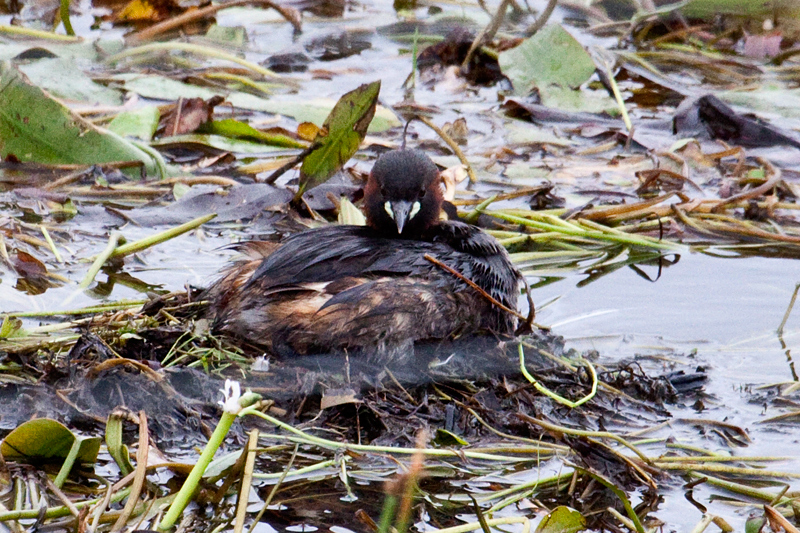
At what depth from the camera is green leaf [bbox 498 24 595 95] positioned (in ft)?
22.3

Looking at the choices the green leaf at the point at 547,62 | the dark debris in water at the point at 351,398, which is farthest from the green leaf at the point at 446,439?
the green leaf at the point at 547,62

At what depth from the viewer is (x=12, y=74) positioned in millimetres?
4980

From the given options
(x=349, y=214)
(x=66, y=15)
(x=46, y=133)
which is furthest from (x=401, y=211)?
(x=66, y=15)

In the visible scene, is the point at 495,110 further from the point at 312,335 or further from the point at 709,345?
the point at 312,335

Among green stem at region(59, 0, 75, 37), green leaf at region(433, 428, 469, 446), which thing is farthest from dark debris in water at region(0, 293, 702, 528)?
green stem at region(59, 0, 75, 37)

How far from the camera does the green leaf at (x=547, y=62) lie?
268 inches

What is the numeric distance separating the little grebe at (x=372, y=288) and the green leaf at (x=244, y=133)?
196 centimetres

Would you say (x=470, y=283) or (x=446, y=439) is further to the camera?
(x=470, y=283)

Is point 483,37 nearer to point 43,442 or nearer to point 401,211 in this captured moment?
point 401,211

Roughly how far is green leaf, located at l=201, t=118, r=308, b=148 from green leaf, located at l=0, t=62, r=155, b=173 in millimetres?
628

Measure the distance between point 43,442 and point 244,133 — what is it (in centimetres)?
334

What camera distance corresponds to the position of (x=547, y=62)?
688cm

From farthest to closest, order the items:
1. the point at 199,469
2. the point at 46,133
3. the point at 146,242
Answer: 1. the point at 46,133
2. the point at 146,242
3. the point at 199,469

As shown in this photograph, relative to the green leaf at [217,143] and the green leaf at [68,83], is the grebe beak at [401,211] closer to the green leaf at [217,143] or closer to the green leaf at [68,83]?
the green leaf at [217,143]
